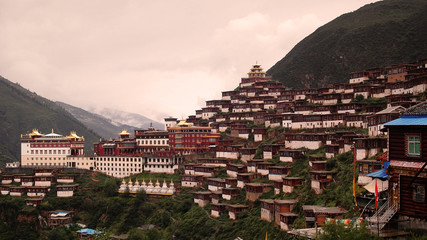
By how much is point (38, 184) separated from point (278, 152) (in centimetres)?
4168

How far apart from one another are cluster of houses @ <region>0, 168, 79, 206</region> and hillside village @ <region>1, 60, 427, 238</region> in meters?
0.17

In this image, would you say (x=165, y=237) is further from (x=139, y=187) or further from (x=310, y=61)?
(x=310, y=61)

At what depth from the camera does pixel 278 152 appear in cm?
6388

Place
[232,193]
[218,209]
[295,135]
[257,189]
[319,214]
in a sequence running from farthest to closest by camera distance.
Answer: [295,135]
[232,193]
[218,209]
[257,189]
[319,214]

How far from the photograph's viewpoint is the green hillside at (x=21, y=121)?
150 metres

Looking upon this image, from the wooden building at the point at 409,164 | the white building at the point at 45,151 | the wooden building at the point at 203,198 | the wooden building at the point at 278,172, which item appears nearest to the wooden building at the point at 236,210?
the wooden building at the point at 278,172

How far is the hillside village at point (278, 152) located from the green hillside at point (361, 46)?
2520cm

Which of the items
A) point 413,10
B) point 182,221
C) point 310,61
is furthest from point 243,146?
point 413,10

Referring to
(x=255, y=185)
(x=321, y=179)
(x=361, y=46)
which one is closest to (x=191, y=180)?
(x=255, y=185)

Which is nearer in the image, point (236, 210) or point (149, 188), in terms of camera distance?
point (236, 210)

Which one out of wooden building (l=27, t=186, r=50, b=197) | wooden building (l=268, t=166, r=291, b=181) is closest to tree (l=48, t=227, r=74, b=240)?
wooden building (l=27, t=186, r=50, b=197)

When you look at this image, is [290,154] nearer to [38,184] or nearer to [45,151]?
[38,184]

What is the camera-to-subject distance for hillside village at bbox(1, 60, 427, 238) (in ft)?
74.0

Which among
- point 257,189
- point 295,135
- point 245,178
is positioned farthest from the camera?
point 295,135
